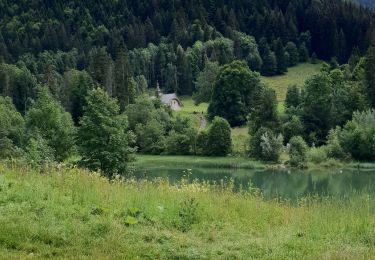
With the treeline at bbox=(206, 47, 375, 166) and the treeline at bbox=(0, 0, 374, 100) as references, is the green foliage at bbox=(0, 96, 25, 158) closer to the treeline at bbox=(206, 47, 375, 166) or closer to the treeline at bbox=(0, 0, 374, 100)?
the treeline at bbox=(206, 47, 375, 166)

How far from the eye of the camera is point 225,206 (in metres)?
12.8

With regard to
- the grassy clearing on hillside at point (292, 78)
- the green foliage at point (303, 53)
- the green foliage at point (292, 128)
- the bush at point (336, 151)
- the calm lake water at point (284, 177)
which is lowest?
the calm lake water at point (284, 177)

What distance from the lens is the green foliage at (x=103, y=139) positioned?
50.1m

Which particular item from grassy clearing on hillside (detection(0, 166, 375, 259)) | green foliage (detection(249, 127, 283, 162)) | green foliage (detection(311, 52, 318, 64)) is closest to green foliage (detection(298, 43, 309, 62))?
green foliage (detection(311, 52, 318, 64))

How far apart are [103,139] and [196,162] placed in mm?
41173

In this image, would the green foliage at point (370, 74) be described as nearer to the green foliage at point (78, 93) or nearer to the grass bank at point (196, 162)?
the grass bank at point (196, 162)

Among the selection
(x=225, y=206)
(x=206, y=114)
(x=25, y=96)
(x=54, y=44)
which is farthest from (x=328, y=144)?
(x=54, y=44)

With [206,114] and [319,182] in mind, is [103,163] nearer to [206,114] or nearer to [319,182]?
[319,182]

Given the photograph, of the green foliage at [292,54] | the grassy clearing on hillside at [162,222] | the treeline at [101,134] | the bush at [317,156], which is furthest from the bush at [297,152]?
the green foliage at [292,54]

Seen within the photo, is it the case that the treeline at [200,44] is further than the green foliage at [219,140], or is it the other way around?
the treeline at [200,44]

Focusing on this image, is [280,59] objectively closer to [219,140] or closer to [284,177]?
[219,140]

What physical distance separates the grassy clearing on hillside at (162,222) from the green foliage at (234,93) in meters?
102

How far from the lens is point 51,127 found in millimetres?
79875

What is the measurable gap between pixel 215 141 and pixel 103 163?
4733 centimetres
